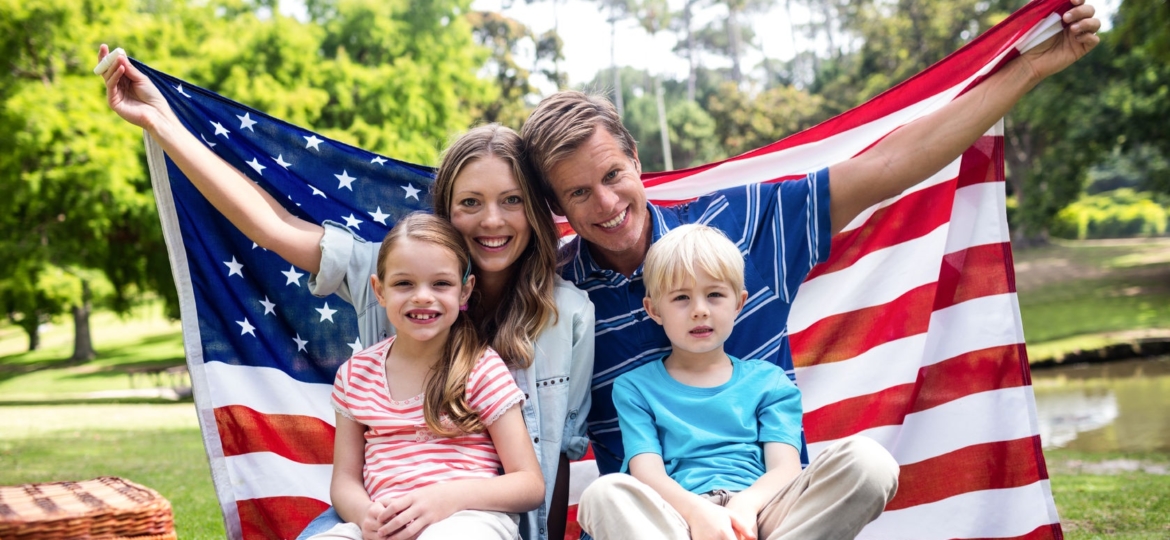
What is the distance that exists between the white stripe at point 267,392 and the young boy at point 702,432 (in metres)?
1.36

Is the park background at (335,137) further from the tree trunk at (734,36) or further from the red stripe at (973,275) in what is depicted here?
the tree trunk at (734,36)

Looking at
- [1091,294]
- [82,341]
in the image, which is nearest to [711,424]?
[1091,294]

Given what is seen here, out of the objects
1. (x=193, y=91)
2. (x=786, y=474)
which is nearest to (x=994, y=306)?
(x=786, y=474)

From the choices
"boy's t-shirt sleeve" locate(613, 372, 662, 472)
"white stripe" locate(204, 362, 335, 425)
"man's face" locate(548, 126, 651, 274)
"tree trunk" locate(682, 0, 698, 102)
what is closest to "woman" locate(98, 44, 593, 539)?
"man's face" locate(548, 126, 651, 274)

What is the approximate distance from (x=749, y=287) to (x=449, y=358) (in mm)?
1077

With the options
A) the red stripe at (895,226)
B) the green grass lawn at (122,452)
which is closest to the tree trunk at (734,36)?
the green grass lawn at (122,452)

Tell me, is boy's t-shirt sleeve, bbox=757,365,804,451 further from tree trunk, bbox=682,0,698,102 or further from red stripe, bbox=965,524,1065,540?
tree trunk, bbox=682,0,698,102

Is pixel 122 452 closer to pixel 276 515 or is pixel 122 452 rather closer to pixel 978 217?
A: pixel 276 515

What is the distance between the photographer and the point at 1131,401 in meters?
11.2

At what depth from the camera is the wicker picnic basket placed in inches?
87.5

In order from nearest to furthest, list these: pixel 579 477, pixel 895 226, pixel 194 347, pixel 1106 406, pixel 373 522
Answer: pixel 373 522, pixel 194 347, pixel 895 226, pixel 579 477, pixel 1106 406

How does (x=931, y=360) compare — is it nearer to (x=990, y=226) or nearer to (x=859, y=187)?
(x=990, y=226)

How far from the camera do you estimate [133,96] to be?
3.25 meters

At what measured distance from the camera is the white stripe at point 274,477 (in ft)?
11.4
